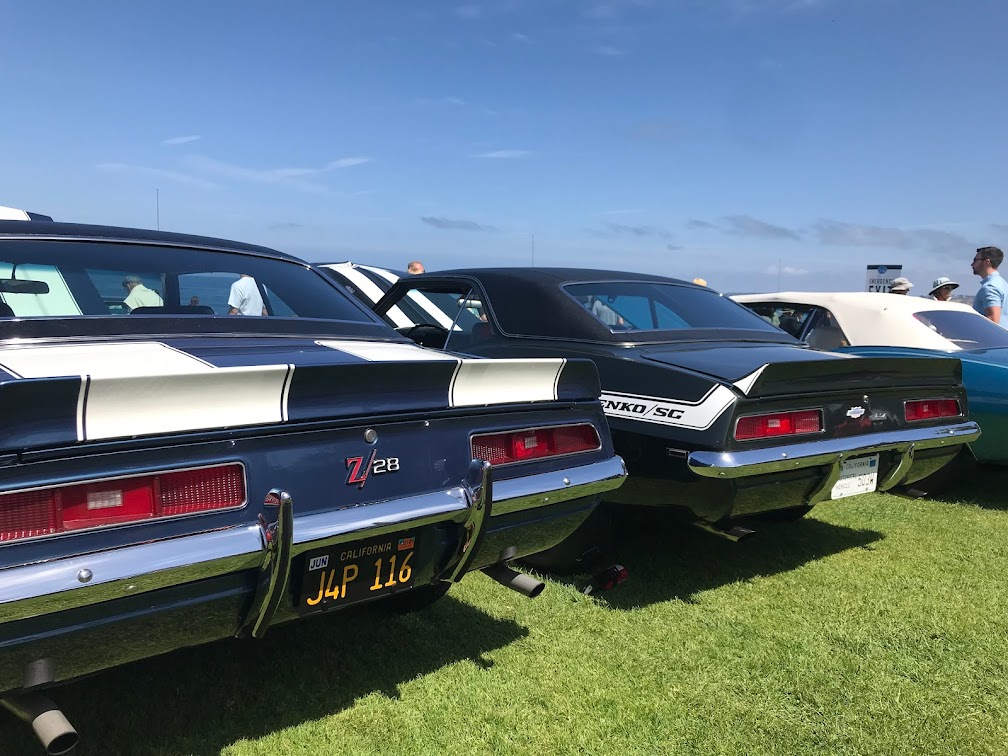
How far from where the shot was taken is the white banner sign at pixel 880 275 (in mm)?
12667

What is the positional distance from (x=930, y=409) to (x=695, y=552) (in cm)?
134

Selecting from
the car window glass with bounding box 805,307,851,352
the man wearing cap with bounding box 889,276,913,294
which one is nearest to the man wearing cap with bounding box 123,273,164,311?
the car window glass with bounding box 805,307,851,352

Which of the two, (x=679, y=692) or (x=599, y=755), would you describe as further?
(x=679, y=692)

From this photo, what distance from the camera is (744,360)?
3.57 m

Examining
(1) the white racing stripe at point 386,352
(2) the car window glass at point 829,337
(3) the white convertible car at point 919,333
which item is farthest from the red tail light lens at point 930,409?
(1) the white racing stripe at point 386,352

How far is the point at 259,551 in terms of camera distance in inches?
74.4

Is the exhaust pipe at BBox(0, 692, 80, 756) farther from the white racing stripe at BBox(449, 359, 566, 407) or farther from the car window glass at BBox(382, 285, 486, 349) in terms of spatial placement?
the car window glass at BBox(382, 285, 486, 349)

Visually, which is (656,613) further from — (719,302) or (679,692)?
(719,302)

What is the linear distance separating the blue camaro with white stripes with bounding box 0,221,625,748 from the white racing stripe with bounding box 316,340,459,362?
0.02 meters

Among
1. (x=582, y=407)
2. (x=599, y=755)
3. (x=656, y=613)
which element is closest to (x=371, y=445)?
(x=582, y=407)

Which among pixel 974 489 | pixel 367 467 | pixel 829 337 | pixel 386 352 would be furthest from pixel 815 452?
pixel 974 489

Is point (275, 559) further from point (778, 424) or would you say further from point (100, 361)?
point (778, 424)

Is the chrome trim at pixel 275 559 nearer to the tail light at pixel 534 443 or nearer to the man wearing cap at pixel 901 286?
the tail light at pixel 534 443

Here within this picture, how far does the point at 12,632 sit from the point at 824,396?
301cm
